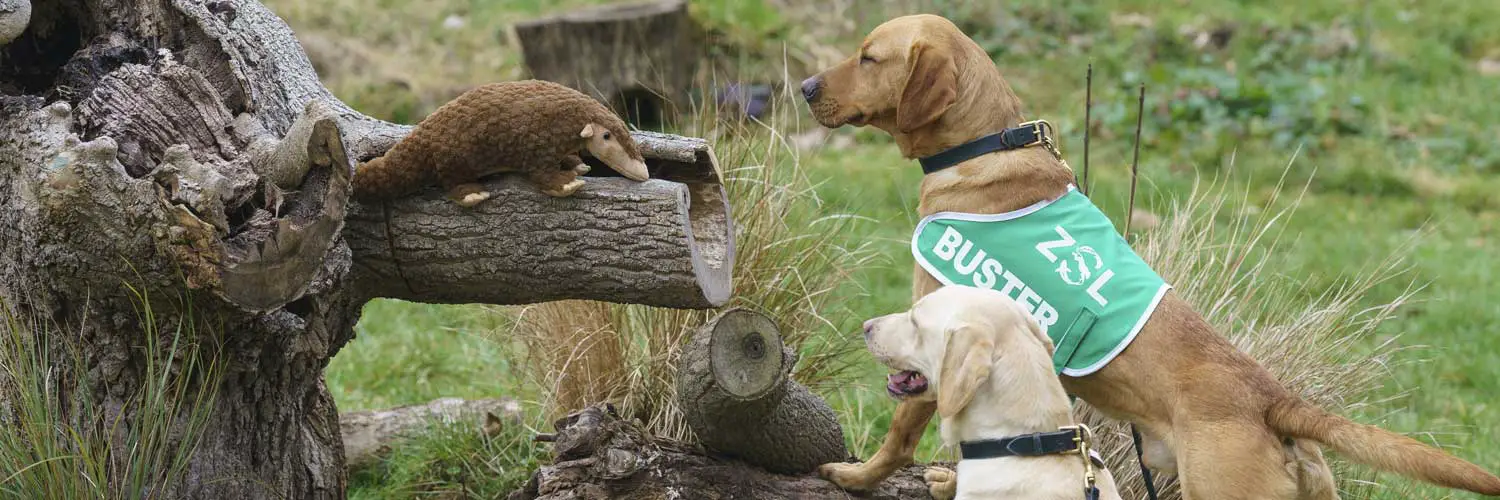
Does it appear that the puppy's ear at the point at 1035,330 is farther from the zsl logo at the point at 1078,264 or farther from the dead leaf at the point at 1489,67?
the dead leaf at the point at 1489,67

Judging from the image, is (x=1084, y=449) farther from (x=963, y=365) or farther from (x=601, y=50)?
(x=601, y=50)

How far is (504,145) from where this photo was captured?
11.0ft

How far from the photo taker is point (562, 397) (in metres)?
4.74

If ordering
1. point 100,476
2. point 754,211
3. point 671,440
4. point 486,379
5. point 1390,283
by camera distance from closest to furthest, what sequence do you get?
point 100,476 < point 671,440 < point 754,211 < point 486,379 < point 1390,283

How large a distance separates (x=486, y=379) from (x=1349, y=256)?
460 centimetres

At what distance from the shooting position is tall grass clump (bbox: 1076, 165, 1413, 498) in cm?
433

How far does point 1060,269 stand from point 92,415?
2465 mm

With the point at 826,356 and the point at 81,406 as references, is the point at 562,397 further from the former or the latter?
the point at 81,406

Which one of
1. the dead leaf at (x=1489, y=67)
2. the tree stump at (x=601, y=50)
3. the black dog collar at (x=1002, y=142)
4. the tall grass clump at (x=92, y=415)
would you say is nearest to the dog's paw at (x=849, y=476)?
the black dog collar at (x=1002, y=142)

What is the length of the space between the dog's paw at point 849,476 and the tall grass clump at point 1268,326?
30.7 inches

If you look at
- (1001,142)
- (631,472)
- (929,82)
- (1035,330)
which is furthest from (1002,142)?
(631,472)

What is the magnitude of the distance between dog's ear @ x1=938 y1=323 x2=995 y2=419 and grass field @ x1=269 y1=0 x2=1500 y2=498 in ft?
5.78

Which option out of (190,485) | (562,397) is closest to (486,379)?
(562,397)

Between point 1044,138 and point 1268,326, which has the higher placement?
point 1044,138
